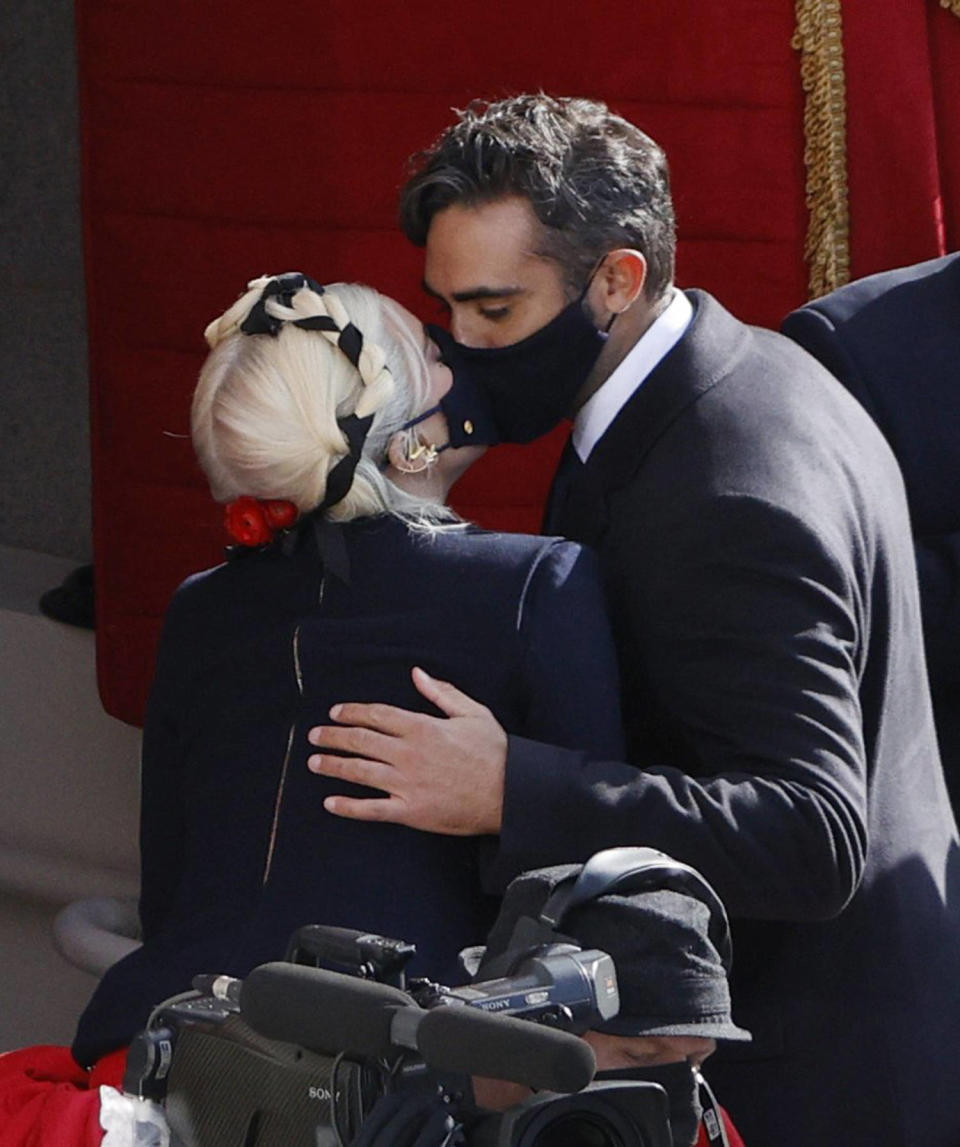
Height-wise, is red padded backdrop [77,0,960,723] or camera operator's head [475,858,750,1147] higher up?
red padded backdrop [77,0,960,723]

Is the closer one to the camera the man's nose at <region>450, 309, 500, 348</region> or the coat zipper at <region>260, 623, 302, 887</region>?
the coat zipper at <region>260, 623, 302, 887</region>

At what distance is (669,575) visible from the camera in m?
1.67

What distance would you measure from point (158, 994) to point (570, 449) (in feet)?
2.01

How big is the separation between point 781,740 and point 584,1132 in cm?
54

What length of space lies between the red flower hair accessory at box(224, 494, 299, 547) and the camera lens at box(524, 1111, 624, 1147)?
2.26 feet

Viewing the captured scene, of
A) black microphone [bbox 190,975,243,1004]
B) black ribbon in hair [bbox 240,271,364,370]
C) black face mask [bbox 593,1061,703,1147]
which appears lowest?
black face mask [bbox 593,1061,703,1147]

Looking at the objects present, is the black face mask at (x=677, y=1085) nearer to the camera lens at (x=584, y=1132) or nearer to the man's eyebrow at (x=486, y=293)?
the camera lens at (x=584, y=1132)

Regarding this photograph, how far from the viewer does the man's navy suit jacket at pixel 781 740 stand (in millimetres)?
1584

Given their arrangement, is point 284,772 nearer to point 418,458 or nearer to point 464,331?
point 418,458

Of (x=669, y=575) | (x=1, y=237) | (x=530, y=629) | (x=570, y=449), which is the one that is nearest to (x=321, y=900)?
(x=530, y=629)

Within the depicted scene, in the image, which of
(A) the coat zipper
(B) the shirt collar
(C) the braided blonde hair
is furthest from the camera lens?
(B) the shirt collar

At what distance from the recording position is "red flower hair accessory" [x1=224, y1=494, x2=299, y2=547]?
1.66 m

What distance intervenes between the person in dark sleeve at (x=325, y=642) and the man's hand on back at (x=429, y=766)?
3 cm

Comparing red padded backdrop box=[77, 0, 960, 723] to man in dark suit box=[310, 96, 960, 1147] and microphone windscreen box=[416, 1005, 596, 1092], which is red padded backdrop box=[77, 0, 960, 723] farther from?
microphone windscreen box=[416, 1005, 596, 1092]
